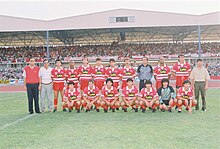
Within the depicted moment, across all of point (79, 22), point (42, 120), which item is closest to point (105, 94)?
point (42, 120)

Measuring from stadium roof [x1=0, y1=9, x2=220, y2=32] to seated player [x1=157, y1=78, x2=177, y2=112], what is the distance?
1872 centimetres

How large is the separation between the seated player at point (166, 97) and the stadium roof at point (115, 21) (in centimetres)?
1872

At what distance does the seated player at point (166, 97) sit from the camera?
28.0 ft

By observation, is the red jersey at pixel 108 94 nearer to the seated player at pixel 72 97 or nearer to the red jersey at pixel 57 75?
the seated player at pixel 72 97

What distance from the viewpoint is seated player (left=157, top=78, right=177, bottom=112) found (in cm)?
853

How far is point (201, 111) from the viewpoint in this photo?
334 inches

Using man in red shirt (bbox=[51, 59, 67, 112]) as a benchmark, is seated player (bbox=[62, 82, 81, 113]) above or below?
below

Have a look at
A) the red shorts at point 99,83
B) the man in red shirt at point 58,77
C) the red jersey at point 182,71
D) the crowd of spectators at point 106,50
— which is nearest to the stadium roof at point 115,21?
the crowd of spectators at point 106,50

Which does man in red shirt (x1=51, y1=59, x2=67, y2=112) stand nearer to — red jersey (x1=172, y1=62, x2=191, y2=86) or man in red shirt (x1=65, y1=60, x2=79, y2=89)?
man in red shirt (x1=65, y1=60, x2=79, y2=89)

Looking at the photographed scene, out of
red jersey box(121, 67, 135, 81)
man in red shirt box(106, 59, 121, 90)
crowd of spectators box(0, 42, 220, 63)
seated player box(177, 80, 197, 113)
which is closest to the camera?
seated player box(177, 80, 197, 113)

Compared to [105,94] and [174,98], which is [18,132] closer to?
[105,94]

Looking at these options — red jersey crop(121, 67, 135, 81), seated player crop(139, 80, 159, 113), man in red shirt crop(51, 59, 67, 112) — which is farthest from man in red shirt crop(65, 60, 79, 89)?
seated player crop(139, 80, 159, 113)

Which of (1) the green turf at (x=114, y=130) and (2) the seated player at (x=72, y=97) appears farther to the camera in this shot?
(2) the seated player at (x=72, y=97)

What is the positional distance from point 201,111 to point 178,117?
1202mm
